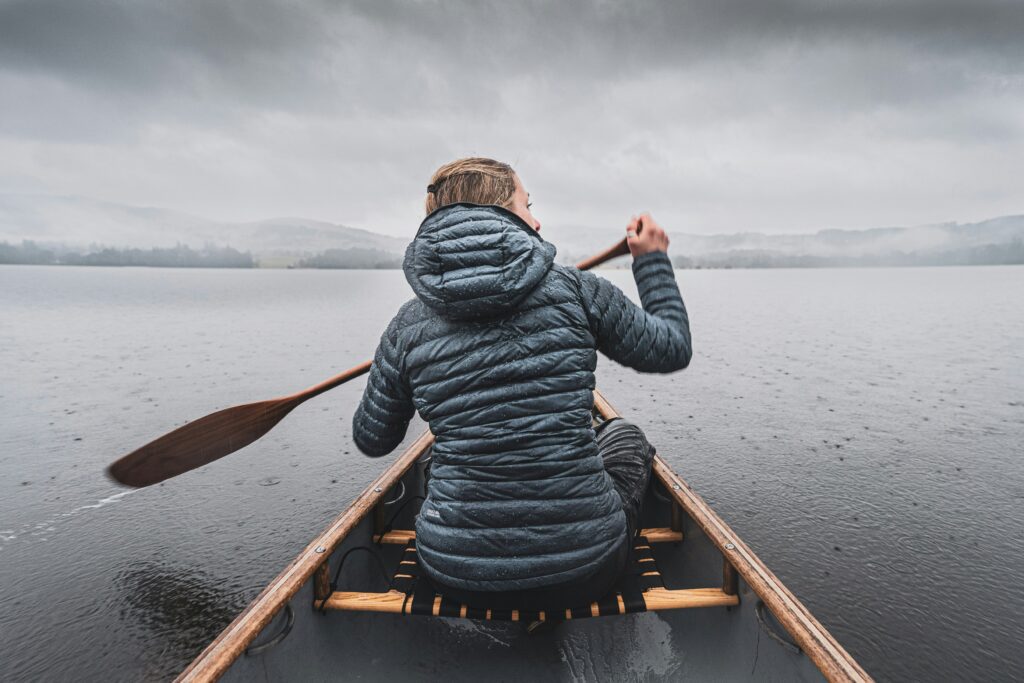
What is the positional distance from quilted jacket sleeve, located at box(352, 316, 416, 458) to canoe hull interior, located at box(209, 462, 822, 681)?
2.94ft

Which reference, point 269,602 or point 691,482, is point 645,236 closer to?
point 269,602

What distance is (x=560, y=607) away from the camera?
207 centimetres

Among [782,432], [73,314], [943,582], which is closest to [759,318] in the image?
[782,432]

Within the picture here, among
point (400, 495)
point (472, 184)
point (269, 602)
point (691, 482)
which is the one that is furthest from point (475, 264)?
point (691, 482)

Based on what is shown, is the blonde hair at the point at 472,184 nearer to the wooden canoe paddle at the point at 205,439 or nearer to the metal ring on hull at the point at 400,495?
the wooden canoe paddle at the point at 205,439

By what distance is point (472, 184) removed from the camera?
2.02 meters

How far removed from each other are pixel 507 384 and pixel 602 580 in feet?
2.88

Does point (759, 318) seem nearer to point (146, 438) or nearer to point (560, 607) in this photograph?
point (146, 438)

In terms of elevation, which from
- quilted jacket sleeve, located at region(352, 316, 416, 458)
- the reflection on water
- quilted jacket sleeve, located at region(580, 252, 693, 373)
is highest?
quilted jacket sleeve, located at region(580, 252, 693, 373)

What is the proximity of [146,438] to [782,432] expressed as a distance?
402 inches

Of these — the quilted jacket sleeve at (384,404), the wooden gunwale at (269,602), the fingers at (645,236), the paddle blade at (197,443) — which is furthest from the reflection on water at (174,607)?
the fingers at (645,236)

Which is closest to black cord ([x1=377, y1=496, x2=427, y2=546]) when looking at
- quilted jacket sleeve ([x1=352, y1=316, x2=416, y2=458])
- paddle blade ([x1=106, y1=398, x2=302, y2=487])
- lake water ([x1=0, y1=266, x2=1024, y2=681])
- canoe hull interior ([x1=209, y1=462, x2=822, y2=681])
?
canoe hull interior ([x1=209, y1=462, x2=822, y2=681])

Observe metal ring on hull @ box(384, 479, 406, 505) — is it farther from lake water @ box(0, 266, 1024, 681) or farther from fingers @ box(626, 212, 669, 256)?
fingers @ box(626, 212, 669, 256)

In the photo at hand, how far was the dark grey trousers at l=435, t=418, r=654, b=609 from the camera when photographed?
6.56ft
